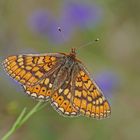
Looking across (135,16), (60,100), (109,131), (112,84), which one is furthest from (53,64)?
(135,16)

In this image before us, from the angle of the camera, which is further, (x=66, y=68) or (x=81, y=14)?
(x=81, y=14)

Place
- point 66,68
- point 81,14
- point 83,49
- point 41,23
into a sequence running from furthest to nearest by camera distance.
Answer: point 83,49 → point 81,14 → point 41,23 → point 66,68

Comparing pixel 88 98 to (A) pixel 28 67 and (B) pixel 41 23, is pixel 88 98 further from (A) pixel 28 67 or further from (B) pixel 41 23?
(B) pixel 41 23

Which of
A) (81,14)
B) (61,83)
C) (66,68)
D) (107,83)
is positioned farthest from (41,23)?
(61,83)

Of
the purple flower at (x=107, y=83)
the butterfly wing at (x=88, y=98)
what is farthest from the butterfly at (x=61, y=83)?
the purple flower at (x=107, y=83)

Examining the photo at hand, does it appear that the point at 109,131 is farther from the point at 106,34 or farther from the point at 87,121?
the point at 106,34

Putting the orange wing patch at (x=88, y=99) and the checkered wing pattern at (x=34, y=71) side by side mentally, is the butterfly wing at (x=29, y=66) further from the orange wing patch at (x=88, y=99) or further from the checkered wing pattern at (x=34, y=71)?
the orange wing patch at (x=88, y=99)
